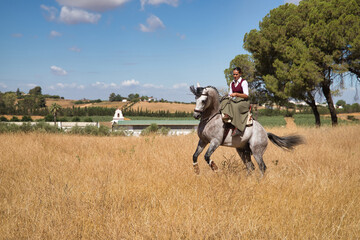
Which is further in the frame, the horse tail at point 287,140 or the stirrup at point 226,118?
the horse tail at point 287,140

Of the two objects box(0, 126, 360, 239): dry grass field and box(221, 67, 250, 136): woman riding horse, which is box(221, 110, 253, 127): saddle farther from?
box(0, 126, 360, 239): dry grass field

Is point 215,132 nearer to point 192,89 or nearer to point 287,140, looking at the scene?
point 192,89

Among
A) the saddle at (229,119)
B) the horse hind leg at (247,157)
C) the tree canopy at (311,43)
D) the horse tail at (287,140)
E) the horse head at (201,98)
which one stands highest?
the tree canopy at (311,43)

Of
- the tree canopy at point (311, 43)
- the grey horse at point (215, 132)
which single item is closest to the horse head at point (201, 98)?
the grey horse at point (215, 132)

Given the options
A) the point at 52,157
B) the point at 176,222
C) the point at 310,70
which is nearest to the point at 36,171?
the point at 52,157

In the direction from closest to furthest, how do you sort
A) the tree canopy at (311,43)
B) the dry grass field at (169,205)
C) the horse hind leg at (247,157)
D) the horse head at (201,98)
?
1. the dry grass field at (169,205)
2. the horse head at (201,98)
3. the horse hind leg at (247,157)
4. the tree canopy at (311,43)

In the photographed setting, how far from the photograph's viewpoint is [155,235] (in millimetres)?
3000

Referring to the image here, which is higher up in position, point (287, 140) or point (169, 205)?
point (287, 140)

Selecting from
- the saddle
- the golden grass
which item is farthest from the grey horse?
the golden grass

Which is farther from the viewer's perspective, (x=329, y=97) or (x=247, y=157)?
(x=329, y=97)

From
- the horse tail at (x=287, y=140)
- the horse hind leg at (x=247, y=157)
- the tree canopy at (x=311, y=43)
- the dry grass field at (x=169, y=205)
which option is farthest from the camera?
the tree canopy at (x=311, y=43)

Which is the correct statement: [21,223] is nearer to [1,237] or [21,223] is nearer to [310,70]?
[1,237]

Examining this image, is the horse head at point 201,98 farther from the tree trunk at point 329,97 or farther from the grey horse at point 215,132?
the tree trunk at point 329,97

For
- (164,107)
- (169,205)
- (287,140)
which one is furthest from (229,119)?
(164,107)
